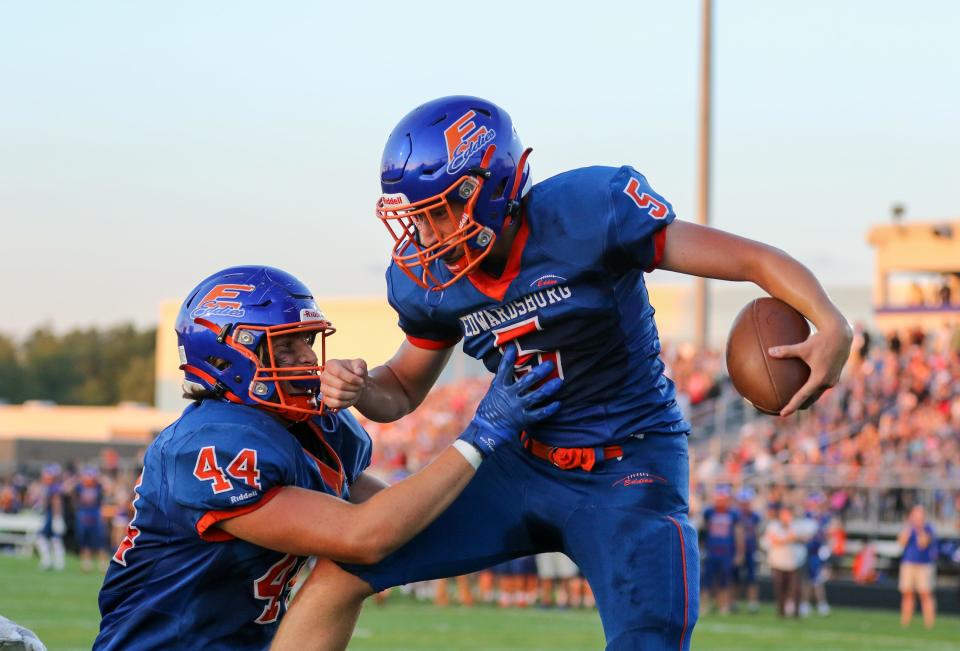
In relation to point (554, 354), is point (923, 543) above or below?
below

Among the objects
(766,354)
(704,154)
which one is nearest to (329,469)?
(766,354)

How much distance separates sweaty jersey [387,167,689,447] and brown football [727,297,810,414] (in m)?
0.30

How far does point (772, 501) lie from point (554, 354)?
1306 centimetres

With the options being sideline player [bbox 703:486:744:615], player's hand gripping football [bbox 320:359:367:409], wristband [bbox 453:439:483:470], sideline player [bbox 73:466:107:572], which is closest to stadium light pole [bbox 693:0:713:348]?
sideline player [bbox 703:486:744:615]

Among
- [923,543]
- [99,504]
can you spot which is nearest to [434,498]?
[923,543]

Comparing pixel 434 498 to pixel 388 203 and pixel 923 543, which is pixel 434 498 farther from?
pixel 923 543

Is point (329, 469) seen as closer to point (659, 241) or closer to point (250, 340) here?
point (250, 340)

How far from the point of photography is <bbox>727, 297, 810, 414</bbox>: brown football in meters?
4.02

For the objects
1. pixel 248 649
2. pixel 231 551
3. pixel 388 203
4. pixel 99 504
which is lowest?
pixel 99 504

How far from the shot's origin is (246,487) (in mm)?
3758

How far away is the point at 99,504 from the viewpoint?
21328 mm

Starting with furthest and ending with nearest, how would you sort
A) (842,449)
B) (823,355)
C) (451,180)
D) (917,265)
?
(917,265) → (842,449) → (451,180) → (823,355)

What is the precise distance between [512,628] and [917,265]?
19.8 meters

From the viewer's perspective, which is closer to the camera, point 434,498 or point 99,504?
point 434,498
